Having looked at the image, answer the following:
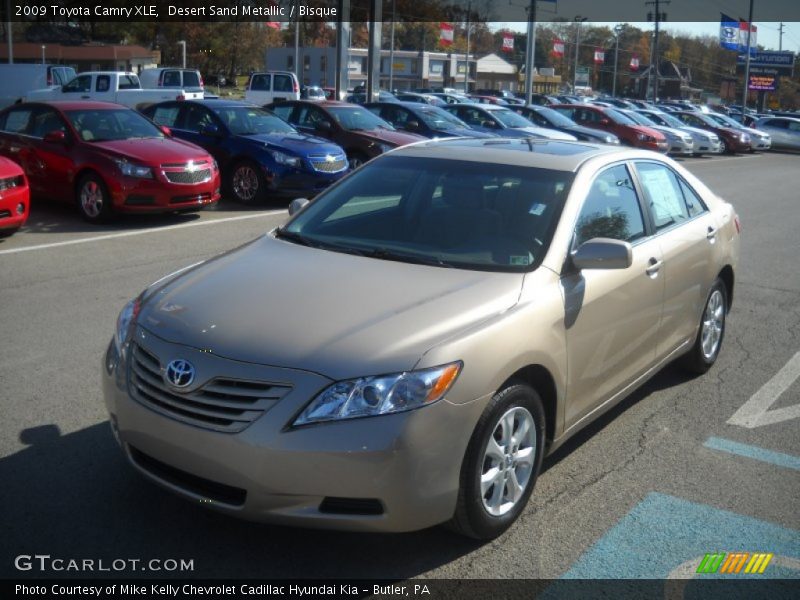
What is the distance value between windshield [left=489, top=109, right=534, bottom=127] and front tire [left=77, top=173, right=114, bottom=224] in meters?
14.4

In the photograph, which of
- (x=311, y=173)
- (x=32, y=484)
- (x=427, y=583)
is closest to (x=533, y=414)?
(x=427, y=583)

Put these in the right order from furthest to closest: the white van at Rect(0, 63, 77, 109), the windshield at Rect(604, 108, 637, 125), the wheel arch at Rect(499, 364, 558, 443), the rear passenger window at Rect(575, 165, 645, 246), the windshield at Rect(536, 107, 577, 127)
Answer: the white van at Rect(0, 63, 77, 109) < the windshield at Rect(604, 108, 637, 125) < the windshield at Rect(536, 107, 577, 127) < the rear passenger window at Rect(575, 165, 645, 246) < the wheel arch at Rect(499, 364, 558, 443)

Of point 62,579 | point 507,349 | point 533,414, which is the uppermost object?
point 507,349

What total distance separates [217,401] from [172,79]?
114 feet

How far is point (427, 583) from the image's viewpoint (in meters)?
3.47

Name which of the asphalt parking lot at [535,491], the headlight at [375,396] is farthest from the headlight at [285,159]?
the headlight at [375,396]

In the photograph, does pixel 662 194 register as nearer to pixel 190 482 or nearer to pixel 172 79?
pixel 190 482

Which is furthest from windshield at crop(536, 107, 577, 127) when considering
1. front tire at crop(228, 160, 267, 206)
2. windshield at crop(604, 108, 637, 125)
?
front tire at crop(228, 160, 267, 206)

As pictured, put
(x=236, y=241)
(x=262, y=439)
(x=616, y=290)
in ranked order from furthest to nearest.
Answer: (x=236, y=241) → (x=616, y=290) → (x=262, y=439)

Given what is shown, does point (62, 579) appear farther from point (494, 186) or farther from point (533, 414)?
point (494, 186)

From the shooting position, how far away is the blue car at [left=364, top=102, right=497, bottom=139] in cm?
2030

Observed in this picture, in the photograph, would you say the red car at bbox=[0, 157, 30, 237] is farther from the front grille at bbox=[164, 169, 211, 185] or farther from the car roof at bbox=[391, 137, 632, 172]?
the car roof at bbox=[391, 137, 632, 172]

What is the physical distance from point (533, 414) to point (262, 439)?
129 cm

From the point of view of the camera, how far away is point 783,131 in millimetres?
41031
